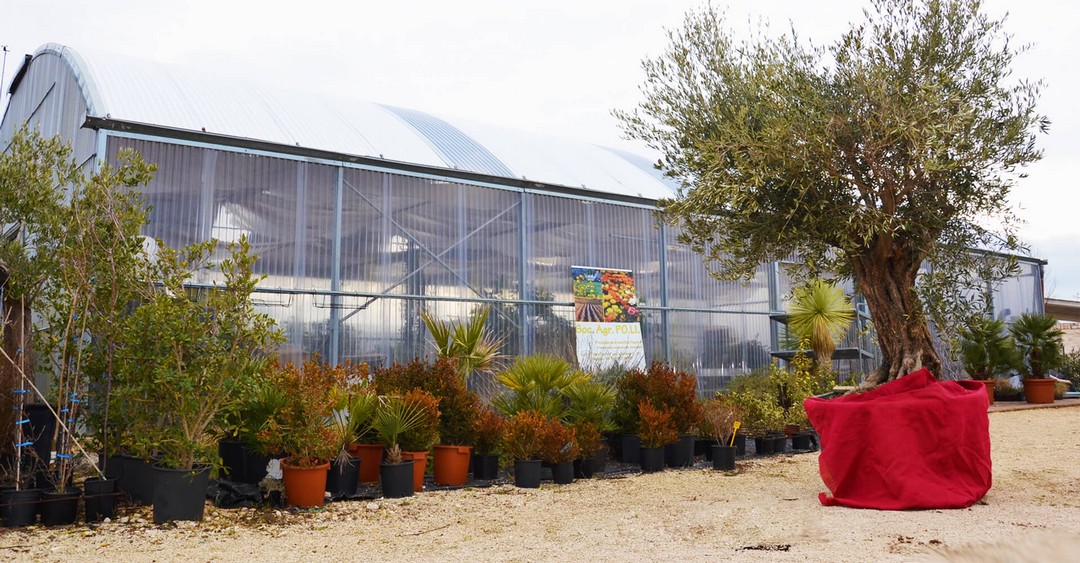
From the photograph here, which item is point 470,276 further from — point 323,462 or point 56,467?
point 56,467

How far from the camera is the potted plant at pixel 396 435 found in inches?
282

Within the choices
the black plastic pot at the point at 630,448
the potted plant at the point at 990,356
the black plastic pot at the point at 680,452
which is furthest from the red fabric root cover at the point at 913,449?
the potted plant at the point at 990,356

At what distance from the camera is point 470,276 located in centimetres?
1168

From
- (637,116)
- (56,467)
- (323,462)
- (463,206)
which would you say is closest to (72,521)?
(56,467)

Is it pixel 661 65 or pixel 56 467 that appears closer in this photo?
pixel 56 467

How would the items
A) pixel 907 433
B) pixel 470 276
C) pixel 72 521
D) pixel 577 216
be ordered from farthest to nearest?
pixel 577 216
pixel 470 276
pixel 907 433
pixel 72 521

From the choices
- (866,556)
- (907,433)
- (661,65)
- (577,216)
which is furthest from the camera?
(577,216)

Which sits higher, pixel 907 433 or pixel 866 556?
pixel 907 433

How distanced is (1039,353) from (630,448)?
1219 centimetres

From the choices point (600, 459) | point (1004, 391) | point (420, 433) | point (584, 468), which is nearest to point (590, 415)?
point (600, 459)

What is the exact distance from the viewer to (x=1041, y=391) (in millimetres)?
16531

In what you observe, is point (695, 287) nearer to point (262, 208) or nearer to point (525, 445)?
point (525, 445)

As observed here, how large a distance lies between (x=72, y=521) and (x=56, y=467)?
951 millimetres

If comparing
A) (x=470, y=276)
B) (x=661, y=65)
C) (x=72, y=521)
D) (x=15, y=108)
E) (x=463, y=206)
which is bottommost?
(x=72, y=521)
